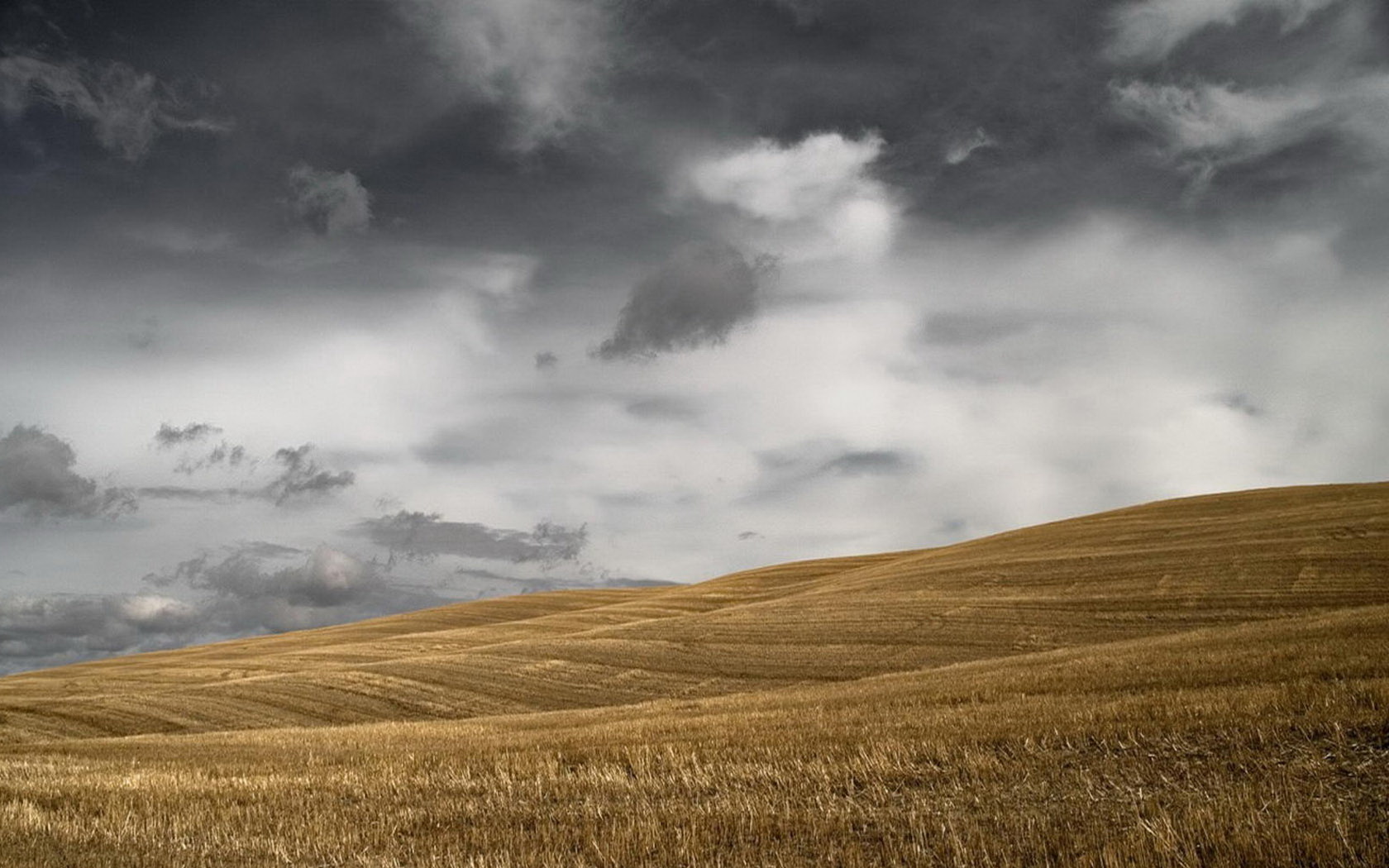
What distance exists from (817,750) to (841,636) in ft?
95.1

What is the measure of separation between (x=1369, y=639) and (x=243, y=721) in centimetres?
3493

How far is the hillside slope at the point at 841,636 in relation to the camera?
3506cm

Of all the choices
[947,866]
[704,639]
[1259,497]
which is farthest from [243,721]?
[1259,497]

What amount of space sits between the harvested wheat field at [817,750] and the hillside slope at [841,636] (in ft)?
0.82

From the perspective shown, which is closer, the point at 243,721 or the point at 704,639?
the point at 243,721

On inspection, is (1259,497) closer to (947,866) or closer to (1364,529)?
(1364,529)

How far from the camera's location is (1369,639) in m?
21.2

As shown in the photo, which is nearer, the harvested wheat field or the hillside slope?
the harvested wheat field

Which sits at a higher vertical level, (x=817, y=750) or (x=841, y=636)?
(x=817, y=750)

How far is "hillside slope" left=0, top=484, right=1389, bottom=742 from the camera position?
35.1m

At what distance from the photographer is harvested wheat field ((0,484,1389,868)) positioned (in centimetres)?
827

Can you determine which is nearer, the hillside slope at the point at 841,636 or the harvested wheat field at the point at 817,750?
the harvested wheat field at the point at 817,750

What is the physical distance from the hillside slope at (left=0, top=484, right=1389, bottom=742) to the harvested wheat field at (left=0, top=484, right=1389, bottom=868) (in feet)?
0.82

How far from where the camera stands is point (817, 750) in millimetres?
13602
